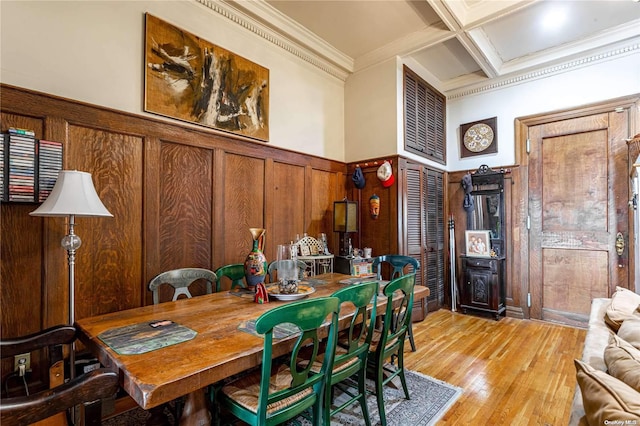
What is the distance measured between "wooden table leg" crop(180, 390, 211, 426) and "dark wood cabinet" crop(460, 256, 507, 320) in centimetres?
389

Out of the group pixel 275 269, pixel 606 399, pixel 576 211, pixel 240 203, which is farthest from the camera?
pixel 576 211

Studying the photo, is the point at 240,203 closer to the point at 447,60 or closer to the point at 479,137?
the point at 447,60

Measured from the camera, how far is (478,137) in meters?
4.55

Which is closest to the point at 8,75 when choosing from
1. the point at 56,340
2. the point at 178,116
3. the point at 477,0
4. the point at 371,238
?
the point at 178,116

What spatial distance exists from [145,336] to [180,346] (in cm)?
23

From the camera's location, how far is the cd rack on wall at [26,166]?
71.9 inches

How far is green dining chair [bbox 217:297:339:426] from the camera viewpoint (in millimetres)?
1254

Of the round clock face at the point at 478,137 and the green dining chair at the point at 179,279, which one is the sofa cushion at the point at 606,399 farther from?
the round clock face at the point at 478,137

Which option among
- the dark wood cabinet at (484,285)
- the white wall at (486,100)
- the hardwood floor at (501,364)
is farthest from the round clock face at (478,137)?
the hardwood floor at (501,364)

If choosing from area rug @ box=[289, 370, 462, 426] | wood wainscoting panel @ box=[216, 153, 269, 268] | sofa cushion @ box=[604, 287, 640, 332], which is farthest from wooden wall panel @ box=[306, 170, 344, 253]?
sofa cushion @ box=[604, 287, 640, 332]

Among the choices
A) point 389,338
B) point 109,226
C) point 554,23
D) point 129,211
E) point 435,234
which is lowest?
point 389,338

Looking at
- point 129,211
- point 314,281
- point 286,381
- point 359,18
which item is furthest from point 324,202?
point 286,381

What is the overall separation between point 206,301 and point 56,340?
77cm

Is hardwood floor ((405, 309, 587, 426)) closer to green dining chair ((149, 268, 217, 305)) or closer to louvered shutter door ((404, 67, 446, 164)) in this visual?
green dining chair ((149, 268, 217, 305))
